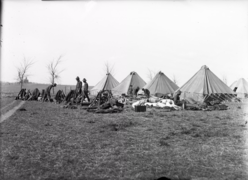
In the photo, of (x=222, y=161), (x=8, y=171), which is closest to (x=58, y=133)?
(x=8, y=171)

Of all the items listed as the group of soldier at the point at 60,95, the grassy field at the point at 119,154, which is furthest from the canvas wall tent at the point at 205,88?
the grassy field at the point at 119,154

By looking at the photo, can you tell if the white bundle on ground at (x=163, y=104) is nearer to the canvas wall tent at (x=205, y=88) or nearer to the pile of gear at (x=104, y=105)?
the pile of gear at (x=104, y=105)

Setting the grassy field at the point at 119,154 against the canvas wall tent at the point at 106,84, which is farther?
the canvas wall tent at the point at 106,84

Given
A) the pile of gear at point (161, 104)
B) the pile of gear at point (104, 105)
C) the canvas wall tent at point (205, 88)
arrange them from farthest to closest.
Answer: the canvas wall tent at point (205, 88), the pile of gear at point (161, 104), the pile of gear at point (104, 105)

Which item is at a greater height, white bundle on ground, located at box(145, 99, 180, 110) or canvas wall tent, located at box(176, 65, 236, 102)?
canvas wall tent, located at box(176, 65, 236, 102)

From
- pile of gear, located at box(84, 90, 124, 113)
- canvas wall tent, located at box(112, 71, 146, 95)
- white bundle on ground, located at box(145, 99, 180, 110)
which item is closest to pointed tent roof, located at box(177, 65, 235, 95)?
white bundle on ground, located at box(145, 99, 180, 110)

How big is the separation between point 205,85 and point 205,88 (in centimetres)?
28

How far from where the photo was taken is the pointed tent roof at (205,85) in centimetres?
1945

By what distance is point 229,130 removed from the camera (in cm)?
676

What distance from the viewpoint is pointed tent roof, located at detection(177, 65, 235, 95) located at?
19.5m

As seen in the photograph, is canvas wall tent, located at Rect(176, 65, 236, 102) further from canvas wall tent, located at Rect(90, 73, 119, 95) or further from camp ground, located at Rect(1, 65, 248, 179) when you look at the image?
camp ground, located at Rect(1, 65, 248, 179)

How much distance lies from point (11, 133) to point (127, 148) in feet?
9.88

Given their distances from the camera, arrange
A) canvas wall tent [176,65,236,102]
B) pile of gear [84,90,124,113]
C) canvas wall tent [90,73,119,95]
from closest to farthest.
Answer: pile of gear [84,90,124,113]
canvas wall tent [176,65,236,102]
canvas wall tent [90,73,119,95]

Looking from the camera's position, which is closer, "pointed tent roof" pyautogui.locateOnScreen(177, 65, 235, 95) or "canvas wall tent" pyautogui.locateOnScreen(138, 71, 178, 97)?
"pointed tent roof" pyautogui.locateOnScreen(177, 65, 235, 95)
